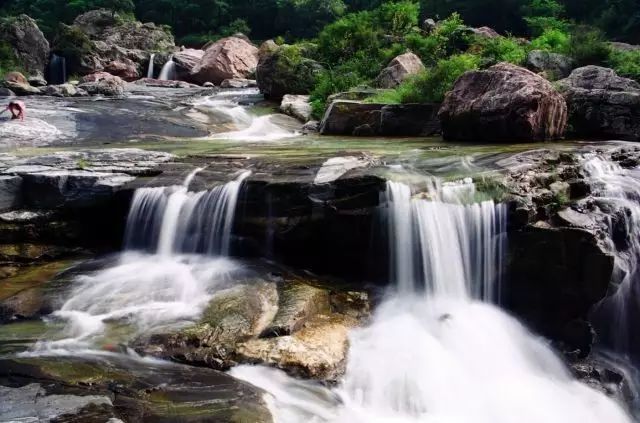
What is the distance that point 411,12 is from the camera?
66.2 feet

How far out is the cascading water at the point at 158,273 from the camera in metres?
5.60

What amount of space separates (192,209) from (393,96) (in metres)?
7.66

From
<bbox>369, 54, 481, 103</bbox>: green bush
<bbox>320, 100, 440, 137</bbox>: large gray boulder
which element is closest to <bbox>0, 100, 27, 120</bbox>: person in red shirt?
<bbox>320, 100, 440, 137</bbox>: large gray boulder

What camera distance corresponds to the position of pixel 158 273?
6895 millimetres

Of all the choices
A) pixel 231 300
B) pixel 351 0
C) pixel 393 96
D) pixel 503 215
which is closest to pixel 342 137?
pixel 393 96

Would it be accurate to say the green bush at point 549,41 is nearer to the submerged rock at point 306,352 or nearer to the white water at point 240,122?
the white water at point 240,122

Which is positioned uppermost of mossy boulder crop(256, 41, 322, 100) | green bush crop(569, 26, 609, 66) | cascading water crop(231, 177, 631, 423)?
green bush crop(569, 26, 609, 66)

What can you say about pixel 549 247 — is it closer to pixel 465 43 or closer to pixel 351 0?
pixel 465 43

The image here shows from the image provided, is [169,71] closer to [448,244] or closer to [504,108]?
[504,108]

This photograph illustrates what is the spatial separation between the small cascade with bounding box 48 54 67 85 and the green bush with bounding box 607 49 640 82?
23688mm

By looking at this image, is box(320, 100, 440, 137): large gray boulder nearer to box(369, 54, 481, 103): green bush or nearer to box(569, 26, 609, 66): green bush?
box(369, 54, 481, 103): green bush

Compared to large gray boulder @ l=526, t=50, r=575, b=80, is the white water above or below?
below

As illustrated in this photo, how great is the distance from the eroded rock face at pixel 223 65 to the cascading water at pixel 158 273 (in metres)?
19.6

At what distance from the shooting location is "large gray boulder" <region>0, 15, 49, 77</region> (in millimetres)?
25766
